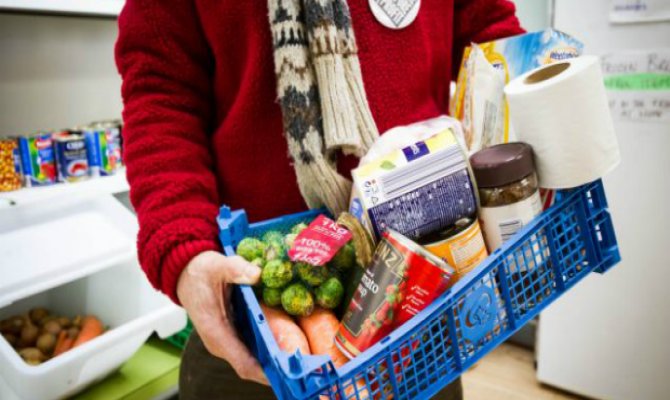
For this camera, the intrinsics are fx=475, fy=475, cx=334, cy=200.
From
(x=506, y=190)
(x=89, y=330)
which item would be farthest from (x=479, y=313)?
(x=89, y=330)

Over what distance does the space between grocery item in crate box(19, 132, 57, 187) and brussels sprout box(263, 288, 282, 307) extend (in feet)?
3.15

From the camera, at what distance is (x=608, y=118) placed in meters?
0.53

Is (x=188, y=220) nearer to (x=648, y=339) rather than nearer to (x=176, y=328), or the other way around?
(x=176, y=328)

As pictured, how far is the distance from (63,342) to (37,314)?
0.60ft

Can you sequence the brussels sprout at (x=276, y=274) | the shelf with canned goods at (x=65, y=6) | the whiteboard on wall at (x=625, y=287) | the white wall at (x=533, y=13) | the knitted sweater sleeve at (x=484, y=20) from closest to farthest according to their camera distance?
the brussels sprout at (x=276, y=274), the knitted sweater sleeve at (x=484, y=20), the shelf with canned goods at (x=65, y=6), the whiteboard on wall at (x=625, y=287), the white wall at (x=533, y=13)

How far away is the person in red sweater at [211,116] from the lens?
62cm

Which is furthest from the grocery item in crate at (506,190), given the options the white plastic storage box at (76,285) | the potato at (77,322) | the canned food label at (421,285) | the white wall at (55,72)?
the white wall at (55,72)

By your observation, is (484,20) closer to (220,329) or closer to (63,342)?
(220,329)

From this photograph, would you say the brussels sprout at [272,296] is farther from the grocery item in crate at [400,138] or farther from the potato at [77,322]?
the potato at [77,322]

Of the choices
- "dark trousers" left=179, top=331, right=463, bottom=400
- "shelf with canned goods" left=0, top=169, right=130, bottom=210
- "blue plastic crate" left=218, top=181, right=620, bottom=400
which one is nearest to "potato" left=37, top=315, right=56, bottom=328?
"shelf with canned goods" left=0, top=169, right=130, bottom=210

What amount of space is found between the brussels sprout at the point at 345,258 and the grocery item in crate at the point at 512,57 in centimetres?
26

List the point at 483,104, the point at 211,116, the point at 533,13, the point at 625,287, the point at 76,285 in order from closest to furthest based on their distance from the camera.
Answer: the point at 483,104
the point at 211,116
the point at 76,285
the point at 625,287
the point at 533,13

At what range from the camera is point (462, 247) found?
51 centimetres

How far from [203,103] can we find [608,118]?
0.56m
